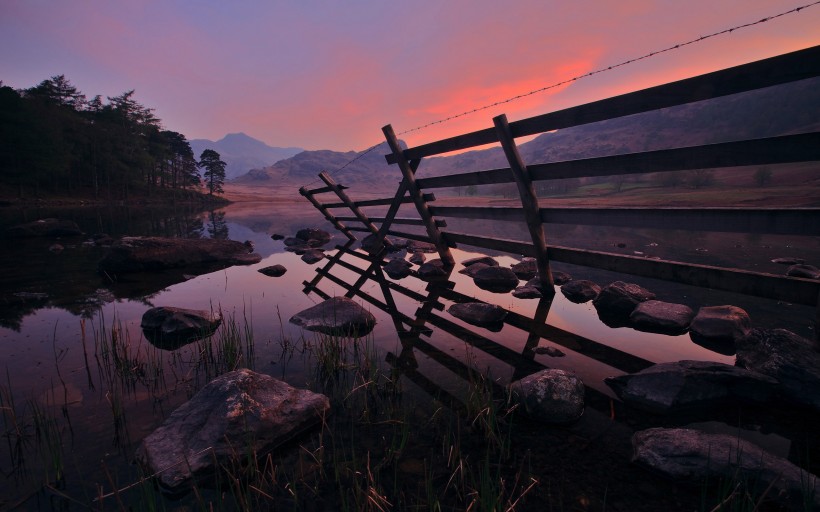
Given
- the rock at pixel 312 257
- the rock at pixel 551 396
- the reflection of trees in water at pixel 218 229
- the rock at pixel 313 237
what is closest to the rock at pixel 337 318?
the rock at pixel 551 396

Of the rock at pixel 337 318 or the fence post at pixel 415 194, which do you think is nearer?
the rock at pixel 337 318

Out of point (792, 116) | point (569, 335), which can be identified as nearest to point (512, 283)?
point (569, 335)

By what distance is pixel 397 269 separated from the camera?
8.99 metres

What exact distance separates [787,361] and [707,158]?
2.20m

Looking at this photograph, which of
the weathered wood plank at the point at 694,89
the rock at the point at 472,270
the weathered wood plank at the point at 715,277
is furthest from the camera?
the rock at the point at 472,270

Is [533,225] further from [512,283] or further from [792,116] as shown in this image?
[792,116]

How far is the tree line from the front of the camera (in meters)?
48.2

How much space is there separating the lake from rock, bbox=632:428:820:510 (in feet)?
0.36

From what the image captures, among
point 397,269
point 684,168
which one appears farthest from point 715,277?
point 397,269

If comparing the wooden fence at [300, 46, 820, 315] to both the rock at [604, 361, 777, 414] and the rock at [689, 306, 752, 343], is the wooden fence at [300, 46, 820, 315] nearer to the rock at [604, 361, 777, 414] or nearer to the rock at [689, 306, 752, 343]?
the rock at [689, 306, 752, 343]

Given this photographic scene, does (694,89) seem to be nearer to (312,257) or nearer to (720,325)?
(720,325)

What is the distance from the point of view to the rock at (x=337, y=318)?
4957 mm

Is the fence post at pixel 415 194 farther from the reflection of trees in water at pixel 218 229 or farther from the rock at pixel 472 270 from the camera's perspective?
the reflection of trees in water at pixel 218 229

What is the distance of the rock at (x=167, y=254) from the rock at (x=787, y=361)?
10526 mm
